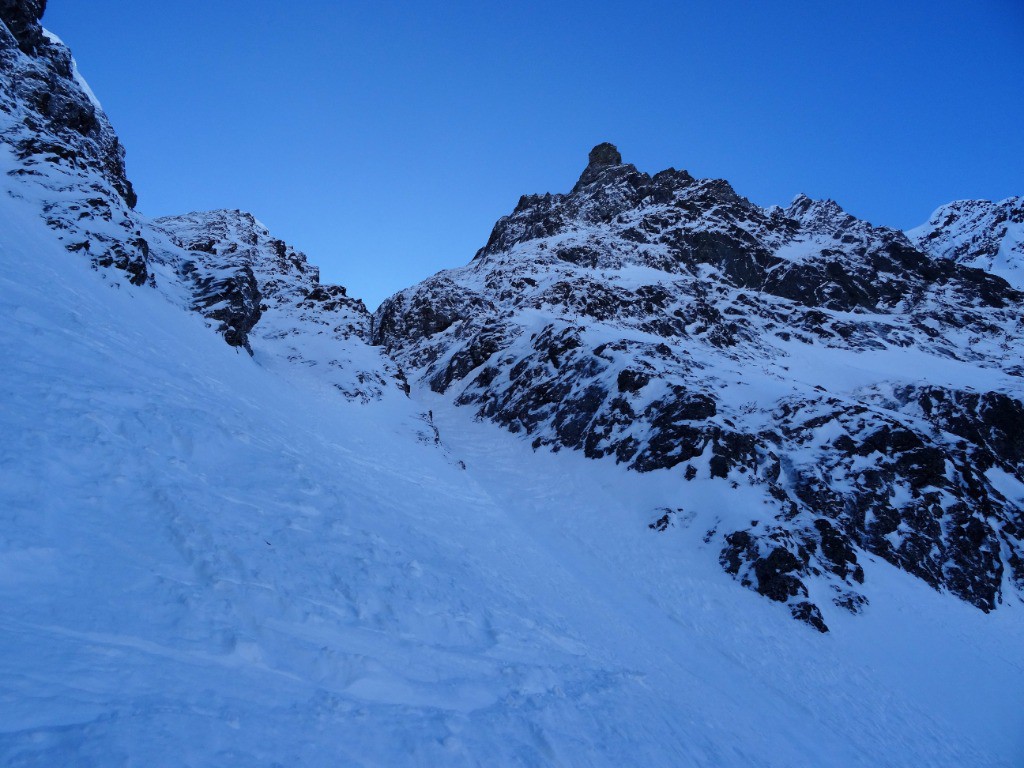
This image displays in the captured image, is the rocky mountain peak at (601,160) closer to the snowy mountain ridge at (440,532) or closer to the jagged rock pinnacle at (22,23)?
the snowy mountain ridge at (440,532)

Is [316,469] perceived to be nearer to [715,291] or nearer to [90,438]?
[90,438]

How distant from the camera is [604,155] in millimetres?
130625

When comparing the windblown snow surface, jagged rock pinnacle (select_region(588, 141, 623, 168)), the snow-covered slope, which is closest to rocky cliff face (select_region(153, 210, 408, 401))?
the windblown snow surface

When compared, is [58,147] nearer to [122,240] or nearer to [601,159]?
[122,240]

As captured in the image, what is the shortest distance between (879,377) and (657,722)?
55.7 metres

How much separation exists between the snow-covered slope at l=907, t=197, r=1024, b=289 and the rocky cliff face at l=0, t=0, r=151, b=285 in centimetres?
12704

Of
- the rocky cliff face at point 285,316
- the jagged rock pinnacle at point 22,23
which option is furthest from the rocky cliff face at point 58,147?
the rocky cliff face at point 285,316

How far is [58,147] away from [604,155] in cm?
12355

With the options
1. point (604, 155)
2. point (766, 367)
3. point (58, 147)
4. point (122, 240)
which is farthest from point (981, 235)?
point (58, 147)

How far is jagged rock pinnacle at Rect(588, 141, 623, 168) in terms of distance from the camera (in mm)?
129750

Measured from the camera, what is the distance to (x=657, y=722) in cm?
874

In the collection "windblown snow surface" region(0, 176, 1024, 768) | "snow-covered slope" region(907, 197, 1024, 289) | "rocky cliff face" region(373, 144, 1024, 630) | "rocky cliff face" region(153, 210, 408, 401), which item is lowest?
"windblown snow surface" region(0, 176, 1024, 768)

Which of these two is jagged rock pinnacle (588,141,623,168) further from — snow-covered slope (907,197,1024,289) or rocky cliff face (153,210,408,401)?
rocky cliff face (153,210,408,401)

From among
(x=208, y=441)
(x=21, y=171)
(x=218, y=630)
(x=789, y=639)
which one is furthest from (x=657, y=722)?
(x=21, y=171)
